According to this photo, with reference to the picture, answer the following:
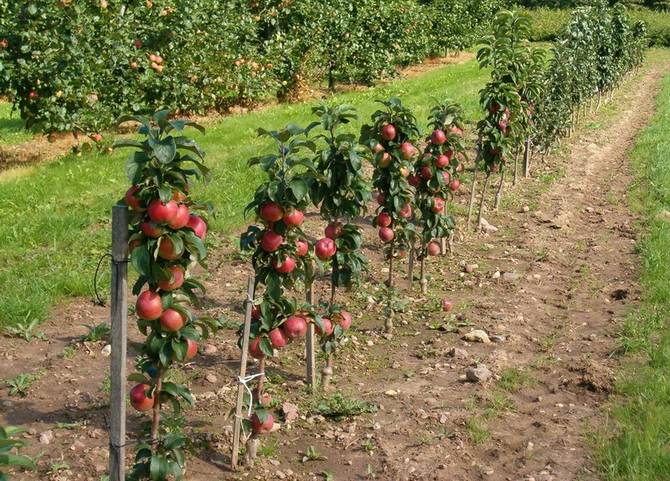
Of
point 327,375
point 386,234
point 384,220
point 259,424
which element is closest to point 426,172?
point 384,220

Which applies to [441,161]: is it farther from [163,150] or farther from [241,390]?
[163,150]

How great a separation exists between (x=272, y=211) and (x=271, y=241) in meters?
0.16

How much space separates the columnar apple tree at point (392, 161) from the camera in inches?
221

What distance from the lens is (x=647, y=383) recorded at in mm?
4840

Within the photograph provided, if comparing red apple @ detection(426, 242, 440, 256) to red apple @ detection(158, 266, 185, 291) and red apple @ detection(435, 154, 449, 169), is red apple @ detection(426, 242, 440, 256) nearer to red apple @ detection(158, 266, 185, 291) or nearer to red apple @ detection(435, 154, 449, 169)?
red apple @ detection(435, 154, 449, 169)

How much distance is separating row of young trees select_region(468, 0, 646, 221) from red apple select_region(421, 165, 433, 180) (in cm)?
181

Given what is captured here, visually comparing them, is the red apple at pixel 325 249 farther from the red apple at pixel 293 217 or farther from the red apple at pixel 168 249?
the red apple at pixel 168 249

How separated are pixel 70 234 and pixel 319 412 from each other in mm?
3740

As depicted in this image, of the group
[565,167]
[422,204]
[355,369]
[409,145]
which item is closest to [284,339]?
[355,369]

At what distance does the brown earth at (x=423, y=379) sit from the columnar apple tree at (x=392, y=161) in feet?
2.02

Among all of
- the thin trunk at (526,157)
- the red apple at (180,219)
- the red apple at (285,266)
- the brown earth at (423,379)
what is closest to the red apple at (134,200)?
the red apple at (180,219)

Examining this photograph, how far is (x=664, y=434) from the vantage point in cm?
422

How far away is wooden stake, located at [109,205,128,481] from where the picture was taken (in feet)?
10.5

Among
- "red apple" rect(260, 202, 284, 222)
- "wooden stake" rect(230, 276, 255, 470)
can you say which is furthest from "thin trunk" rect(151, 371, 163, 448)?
"red apple" rect(260, 202, 284, 222)
